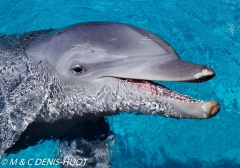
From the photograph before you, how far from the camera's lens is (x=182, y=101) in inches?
173

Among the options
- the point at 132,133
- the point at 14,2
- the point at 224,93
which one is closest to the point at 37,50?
the point at 132,133

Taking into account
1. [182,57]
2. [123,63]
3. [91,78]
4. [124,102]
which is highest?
[123,63]

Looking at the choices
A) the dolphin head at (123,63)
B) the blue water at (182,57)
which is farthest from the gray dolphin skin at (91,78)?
the blue water at (182,57)

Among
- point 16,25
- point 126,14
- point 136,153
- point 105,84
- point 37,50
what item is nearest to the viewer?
point 105,84

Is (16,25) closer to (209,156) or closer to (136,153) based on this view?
(136,153)

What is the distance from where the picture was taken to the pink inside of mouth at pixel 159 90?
4469mm

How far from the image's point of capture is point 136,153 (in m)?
6.35

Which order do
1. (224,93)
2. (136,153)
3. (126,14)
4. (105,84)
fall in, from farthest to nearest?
(126,14), (224,93), (136,153), (105,84)

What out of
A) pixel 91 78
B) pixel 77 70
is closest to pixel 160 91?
pixel 91 78

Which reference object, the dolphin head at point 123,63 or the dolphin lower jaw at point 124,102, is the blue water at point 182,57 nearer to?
the dolphin lower jaw at point 124,102

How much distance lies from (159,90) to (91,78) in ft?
3.08

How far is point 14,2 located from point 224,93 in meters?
6.53

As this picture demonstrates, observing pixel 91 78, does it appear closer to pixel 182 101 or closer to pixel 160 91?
pixel 160 91

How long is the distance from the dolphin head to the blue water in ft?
5.74
